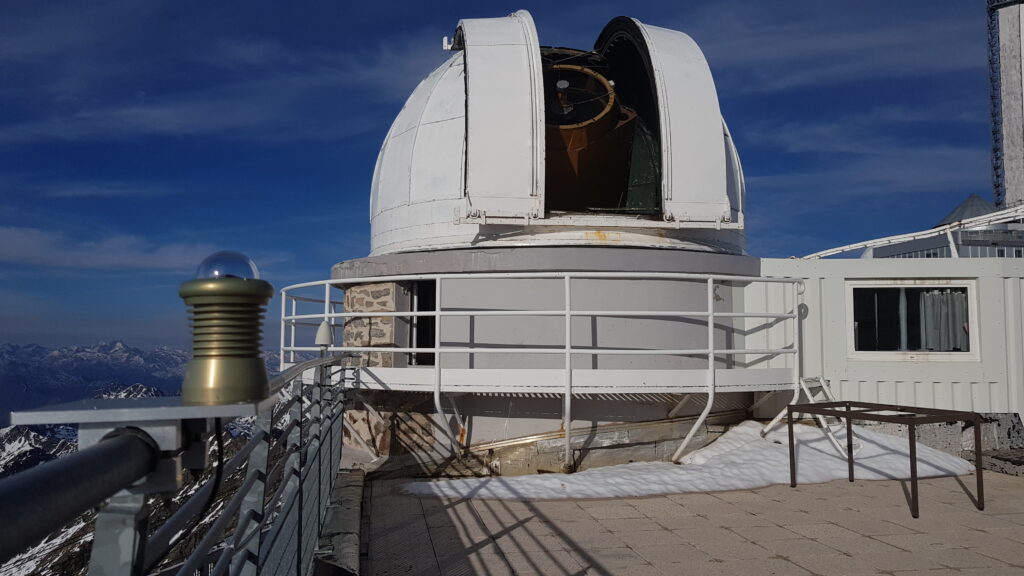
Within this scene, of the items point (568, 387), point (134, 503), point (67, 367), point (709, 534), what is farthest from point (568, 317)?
point (67, 367)

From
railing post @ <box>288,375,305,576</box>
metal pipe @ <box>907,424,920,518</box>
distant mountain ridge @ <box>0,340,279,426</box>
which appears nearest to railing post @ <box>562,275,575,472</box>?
metal pipe @ <box>907,424,920,518</box>

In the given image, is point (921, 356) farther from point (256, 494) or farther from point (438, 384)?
point (256, 494)

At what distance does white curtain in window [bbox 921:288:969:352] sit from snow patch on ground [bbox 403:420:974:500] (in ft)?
4.60

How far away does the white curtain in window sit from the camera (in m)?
9.10

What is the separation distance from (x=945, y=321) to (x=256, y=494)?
910 cm

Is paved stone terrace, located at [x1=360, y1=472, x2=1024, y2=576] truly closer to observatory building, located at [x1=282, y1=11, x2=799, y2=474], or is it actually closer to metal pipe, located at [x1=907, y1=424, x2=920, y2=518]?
metal pipe, located at [x1=907, y1=424, x2=920, y2=518]

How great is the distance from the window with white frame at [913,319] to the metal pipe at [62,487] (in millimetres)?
9268

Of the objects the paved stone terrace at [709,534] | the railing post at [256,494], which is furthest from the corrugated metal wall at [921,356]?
the railing post at [256,494]

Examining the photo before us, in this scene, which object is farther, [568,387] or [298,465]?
[568,387]

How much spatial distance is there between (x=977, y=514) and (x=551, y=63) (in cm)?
719

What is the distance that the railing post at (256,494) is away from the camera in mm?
2232

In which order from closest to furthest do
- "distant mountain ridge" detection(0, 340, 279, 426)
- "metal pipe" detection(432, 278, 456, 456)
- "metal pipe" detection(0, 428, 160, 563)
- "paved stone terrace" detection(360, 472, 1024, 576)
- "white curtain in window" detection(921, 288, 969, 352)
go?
1. "metal pipe" detection(0, 428, 160, 563)
2. "paved stone terrace" detection(360, 472, 1024, 576)
3. "metal pipe" detection(432, 278, 456, 456)
4. "white curtain in window" detection(921, 288, 969, 352)
5. "distant mountain ridge" detection(0, 340, 279, 426)

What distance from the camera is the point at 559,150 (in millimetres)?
9805

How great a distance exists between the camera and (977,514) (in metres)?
6.04
